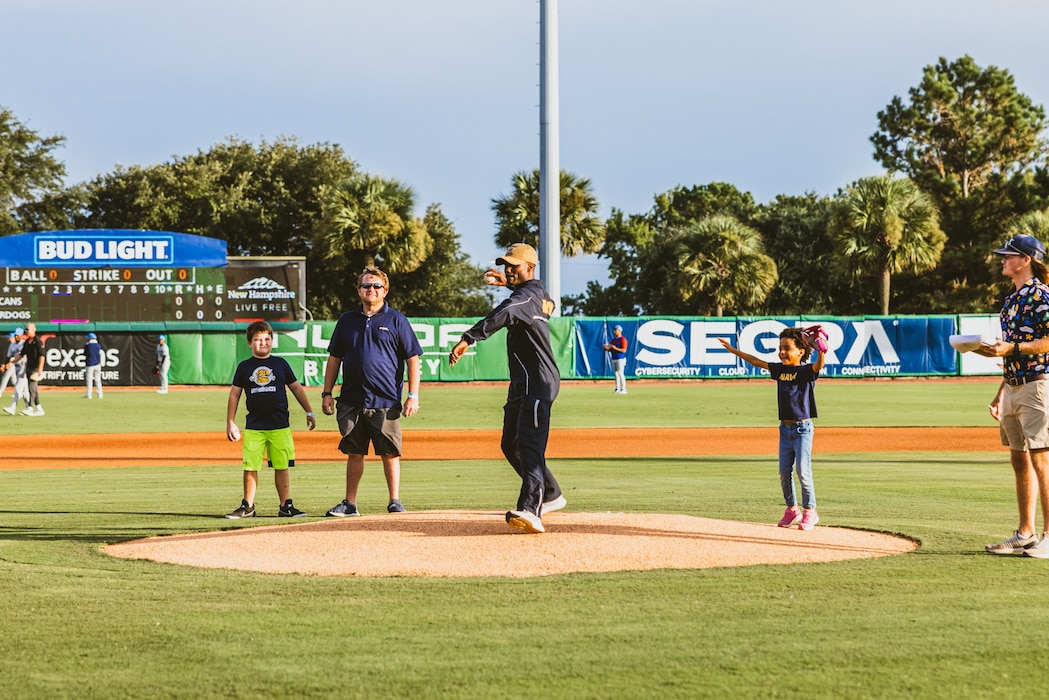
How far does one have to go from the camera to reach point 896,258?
47.0 metres

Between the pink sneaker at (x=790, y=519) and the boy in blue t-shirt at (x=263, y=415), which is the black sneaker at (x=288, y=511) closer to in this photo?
the boy in blue t-shirt at (x=263, y=415)

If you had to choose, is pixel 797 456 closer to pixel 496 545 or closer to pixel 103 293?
pixel 496 545

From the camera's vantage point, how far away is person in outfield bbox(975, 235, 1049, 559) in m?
6.54

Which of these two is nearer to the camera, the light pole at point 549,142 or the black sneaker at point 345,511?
the black sneaker at point 345,511

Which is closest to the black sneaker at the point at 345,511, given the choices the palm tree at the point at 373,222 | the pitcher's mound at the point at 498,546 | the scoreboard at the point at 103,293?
the pitcher's mound at the point at 498,546

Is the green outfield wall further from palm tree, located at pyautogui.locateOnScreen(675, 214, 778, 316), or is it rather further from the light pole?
the light pole

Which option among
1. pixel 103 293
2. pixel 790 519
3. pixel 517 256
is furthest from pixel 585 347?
pixel 517 256

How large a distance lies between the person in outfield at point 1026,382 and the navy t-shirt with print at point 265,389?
4.97 metres

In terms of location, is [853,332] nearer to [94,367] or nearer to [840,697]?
[94,367]

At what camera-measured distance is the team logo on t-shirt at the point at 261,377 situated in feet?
29.1

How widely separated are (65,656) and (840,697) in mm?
2857

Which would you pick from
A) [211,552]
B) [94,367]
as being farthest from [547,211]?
[211,552]

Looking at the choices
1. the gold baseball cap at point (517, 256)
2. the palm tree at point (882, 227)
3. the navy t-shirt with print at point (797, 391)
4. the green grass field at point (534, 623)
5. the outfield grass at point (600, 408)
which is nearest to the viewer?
the green grass field at point (534, 623)

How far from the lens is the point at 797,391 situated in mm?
7578
